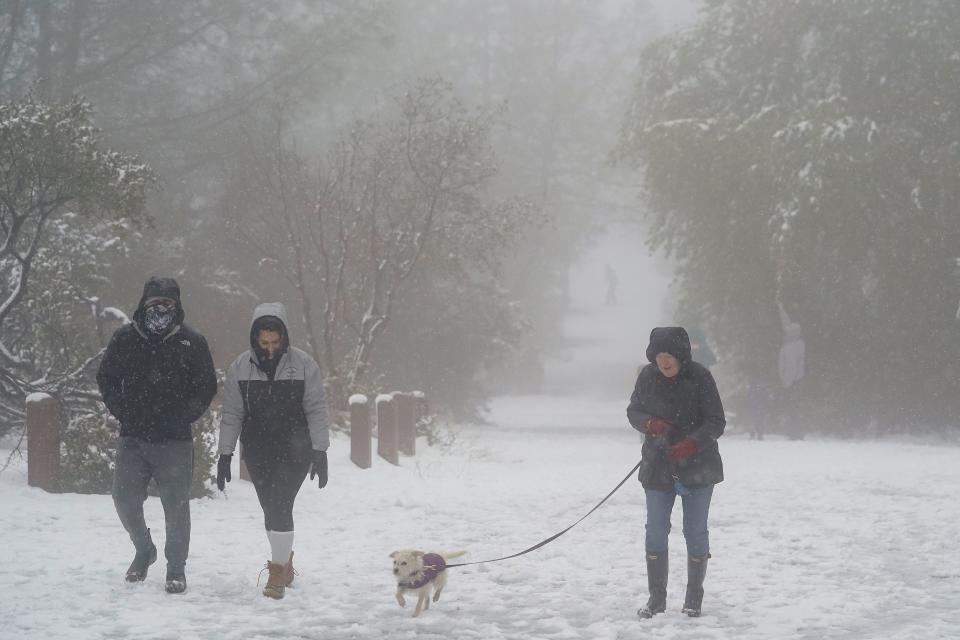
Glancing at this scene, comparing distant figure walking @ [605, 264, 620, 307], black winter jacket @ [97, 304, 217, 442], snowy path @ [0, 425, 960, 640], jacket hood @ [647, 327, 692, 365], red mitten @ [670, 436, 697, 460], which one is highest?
distant figure walking @ [605, 264, 620, 307]

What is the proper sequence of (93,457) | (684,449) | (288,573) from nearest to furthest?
1. (684,449)
2. (288,573)
3. (93,457)

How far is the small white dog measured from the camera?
6617 mm

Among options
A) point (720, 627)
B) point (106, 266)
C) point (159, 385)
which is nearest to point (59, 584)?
point (159, 385)

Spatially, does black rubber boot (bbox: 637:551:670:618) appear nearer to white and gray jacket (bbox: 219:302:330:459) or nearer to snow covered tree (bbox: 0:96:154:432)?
white and gray jacket (bbox: 219:302:330:459)

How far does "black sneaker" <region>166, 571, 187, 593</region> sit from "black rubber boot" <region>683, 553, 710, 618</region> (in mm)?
3011

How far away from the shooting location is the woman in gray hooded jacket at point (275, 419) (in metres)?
6.83

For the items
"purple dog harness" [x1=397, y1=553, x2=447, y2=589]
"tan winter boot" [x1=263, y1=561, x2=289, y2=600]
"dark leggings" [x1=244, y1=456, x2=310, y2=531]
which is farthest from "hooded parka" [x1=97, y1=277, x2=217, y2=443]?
"purple dog harness" [x1=397, y1=553, x2=447, y2=589]

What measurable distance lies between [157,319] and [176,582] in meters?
1.59

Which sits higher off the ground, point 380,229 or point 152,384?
point 380,229

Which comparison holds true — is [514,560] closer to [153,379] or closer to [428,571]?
[428,571]

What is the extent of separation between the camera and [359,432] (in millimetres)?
13883

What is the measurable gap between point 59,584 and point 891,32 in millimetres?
19761

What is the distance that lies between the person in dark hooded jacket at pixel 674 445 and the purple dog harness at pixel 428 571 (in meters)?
1.21

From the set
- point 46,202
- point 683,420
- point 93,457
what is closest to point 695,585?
point 683,420
